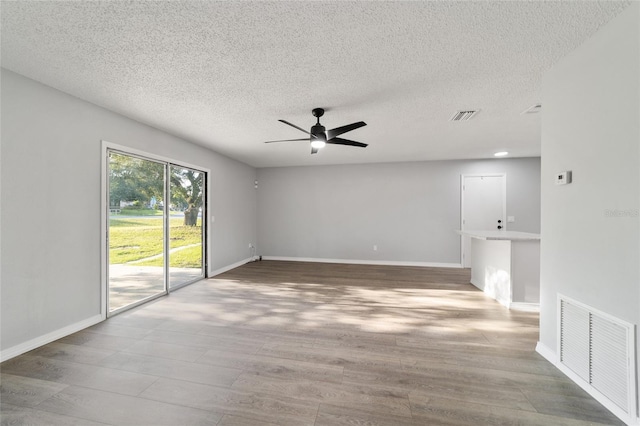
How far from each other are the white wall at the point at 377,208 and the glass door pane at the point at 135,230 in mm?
3224

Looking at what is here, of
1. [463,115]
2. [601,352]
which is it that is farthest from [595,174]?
[463,115]

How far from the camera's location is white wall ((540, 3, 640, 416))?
1.48 meters

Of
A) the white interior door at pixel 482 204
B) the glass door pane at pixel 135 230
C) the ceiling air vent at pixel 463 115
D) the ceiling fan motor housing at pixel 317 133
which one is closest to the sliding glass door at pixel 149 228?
the glass door pane at pixel 135 230

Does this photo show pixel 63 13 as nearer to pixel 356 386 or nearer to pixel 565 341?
pixel 356 386

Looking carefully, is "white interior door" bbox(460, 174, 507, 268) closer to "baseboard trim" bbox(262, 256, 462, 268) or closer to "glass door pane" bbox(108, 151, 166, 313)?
"baseboard trim" bbox(262, 256, 462, 268)

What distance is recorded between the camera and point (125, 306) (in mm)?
3273

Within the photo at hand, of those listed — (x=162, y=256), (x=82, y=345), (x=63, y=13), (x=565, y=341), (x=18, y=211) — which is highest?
(x=63, y=13)

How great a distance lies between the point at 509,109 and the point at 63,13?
4174mm

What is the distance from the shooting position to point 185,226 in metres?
4.44

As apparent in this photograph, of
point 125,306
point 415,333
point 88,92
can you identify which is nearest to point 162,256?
point 125,306

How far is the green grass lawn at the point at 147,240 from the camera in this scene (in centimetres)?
323

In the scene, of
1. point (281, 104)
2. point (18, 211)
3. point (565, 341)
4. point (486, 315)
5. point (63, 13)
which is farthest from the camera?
point (486, 315)

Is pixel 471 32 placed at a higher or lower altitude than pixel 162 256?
higher

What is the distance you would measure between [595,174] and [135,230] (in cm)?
480
